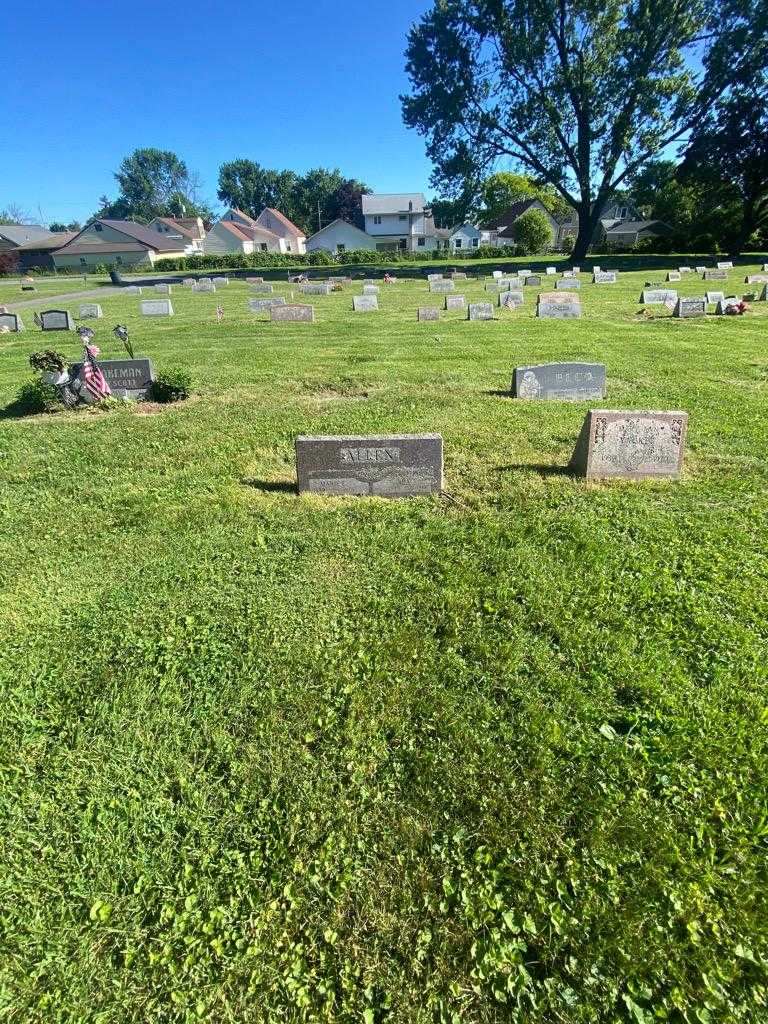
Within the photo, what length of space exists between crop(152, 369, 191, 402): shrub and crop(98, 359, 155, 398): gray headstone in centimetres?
25

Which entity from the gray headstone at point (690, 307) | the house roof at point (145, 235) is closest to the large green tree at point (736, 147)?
the gray headstone at point (690, 307)

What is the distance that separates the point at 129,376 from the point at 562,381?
731 centimetres

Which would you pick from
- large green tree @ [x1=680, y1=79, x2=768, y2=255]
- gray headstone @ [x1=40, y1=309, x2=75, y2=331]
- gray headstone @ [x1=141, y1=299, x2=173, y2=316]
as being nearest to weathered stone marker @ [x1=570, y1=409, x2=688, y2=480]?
gray headstone @ [x1=40, y1=309, x2=75, y2=331]

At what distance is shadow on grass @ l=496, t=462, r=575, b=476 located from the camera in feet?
20.5

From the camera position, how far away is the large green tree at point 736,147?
36.9m

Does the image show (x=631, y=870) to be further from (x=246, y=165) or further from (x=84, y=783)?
(x=246, y=165)

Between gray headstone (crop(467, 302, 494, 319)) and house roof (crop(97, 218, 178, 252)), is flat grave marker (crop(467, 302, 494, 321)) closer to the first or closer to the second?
gray headstone (crop(467, 302, 494, 319))

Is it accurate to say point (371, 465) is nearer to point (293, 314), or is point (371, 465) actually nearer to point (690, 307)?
point (293, 314)

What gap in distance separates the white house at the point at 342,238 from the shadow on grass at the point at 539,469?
71.2 m

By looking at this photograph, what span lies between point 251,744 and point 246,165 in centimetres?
12059

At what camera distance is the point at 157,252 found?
66.2 meters

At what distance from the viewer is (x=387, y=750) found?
116 inches

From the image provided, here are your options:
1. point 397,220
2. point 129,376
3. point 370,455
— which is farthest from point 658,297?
point 397,220

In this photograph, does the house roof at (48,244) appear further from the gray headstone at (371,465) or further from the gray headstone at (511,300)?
the gray headstone at (371,465)
